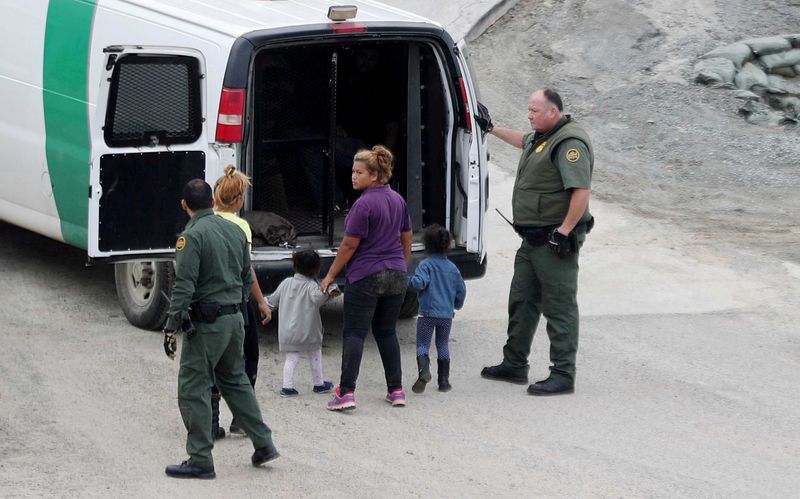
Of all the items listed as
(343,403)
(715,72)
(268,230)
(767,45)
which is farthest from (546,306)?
(767,45)

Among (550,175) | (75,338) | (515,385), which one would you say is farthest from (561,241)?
(75,338)

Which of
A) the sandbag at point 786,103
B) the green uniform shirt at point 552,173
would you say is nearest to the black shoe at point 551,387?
the green uniform shirt at point 552,173

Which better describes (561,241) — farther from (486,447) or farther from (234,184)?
(234,184)

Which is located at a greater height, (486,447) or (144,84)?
(144,84)

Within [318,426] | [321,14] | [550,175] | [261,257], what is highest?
[321,14]

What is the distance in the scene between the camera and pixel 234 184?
670 cm

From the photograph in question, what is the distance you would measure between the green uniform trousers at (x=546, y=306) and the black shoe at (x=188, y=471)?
247 cm

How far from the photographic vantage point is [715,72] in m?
16.3

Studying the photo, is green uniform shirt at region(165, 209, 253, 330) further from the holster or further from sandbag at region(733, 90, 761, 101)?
sandbag at region(733, 90, 761, 101)

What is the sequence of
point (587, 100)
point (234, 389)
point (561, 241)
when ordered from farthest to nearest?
point (587, 100) → point (561, 241) → point (234, 389)

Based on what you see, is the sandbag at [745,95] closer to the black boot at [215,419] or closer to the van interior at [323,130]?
the van interior at [323,130]

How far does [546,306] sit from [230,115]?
2153 millimetres

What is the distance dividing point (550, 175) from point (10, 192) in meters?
3.92

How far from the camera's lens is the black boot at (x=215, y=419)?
6871mm
